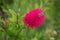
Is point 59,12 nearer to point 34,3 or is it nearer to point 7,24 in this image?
point 34,3

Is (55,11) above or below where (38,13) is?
above

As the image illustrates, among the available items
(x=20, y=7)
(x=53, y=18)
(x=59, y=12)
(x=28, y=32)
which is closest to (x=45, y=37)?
(x=28, y=32)

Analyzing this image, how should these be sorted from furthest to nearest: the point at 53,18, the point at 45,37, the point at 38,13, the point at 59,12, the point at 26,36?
the point at 59,12 < the point at 53,18 < the point at 45,37 < the point at 26,36 < the point at 38,13

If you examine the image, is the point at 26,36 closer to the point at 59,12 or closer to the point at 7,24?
the point at 7,24

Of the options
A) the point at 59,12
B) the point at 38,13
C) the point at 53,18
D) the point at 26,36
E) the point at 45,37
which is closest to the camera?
the point at 38,13

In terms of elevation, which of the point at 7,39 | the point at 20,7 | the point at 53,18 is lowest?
the point at 7,39

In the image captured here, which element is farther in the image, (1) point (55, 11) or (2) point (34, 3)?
(1) point (55, 11)

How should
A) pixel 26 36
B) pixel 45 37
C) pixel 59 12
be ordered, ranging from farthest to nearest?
1. pixel 59 12
2. pixel 45 37
3. pixel 26 36

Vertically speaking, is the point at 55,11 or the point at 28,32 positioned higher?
the point at 55,11

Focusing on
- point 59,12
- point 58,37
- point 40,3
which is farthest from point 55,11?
point 40,3
